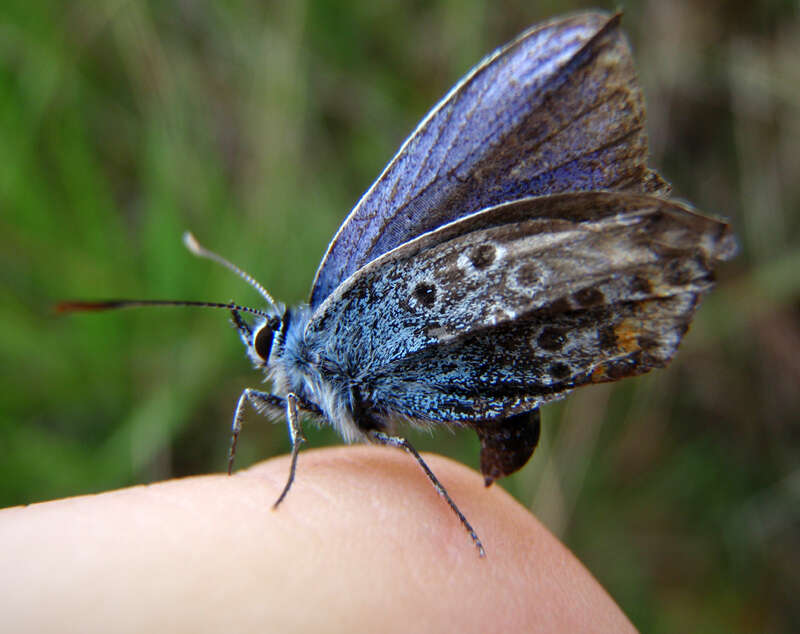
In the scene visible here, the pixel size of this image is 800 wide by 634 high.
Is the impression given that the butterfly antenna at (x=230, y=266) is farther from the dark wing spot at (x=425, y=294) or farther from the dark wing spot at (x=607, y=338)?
the dark wing spot at (x=607, y=338)

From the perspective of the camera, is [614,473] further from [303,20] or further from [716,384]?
[303,20]

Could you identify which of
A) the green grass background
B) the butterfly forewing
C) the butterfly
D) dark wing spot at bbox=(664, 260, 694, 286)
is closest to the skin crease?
the butterfly

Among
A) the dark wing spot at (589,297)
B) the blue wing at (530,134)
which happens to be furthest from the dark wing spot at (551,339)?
the blue wing at (530,134)

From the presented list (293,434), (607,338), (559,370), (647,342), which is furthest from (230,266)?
(647,342)

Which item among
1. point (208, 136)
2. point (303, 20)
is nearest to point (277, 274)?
point (208, 136)

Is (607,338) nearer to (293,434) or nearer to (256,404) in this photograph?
(293,434)

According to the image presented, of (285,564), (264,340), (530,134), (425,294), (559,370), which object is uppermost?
(530,134)
